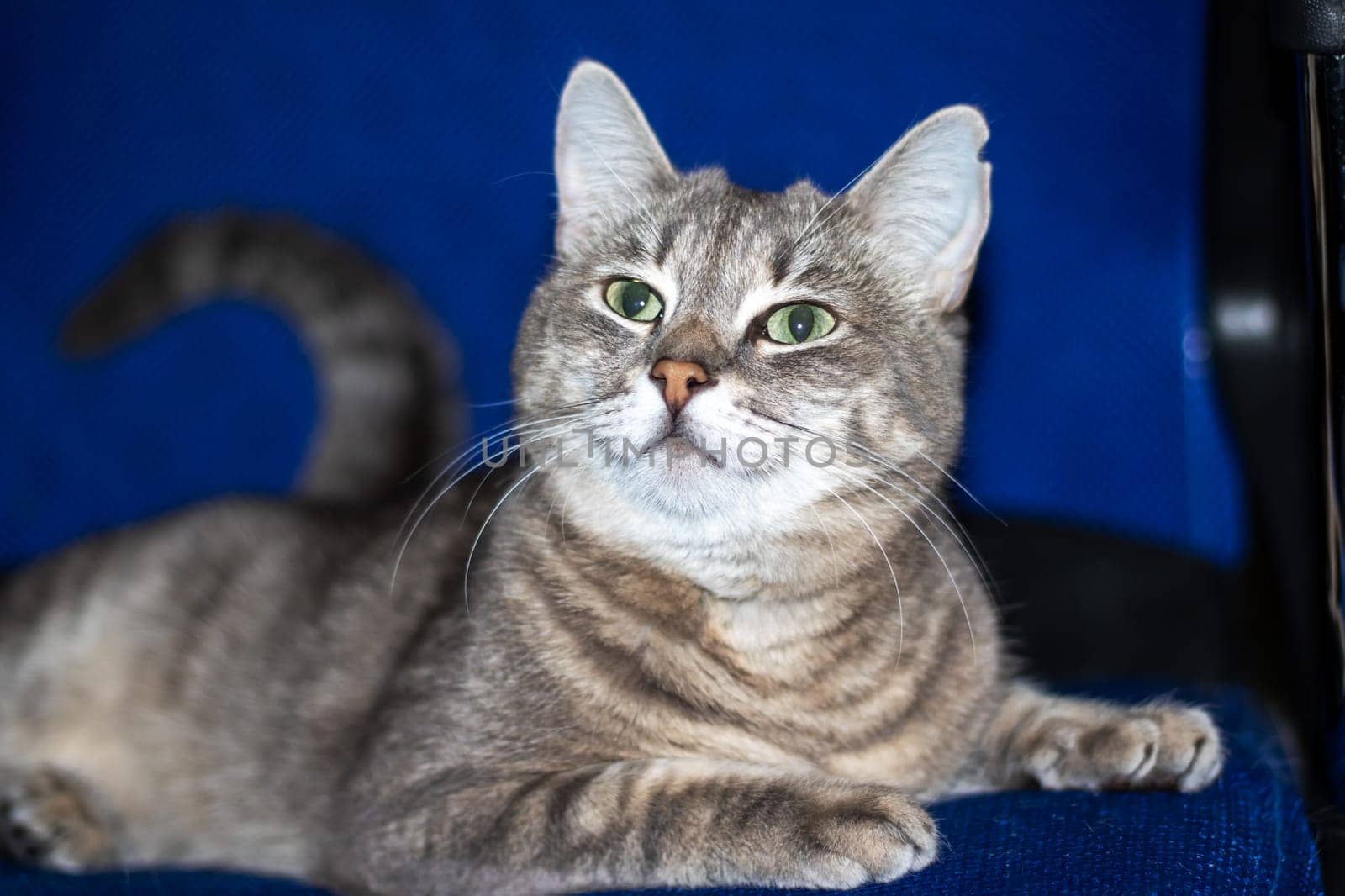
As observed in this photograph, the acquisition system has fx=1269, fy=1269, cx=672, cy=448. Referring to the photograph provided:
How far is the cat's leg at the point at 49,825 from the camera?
177cm

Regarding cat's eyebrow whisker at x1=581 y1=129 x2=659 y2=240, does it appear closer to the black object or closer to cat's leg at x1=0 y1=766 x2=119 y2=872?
the black object

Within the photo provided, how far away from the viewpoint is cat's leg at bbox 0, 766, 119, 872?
177 cm

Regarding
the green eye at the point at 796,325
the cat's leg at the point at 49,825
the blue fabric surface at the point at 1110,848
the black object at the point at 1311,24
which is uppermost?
the black object at the point at 1311,24

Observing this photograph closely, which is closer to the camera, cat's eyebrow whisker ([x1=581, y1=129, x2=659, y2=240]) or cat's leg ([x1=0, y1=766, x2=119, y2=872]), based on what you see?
cat's eyebrow whisker ([x1=581, y1=129, x2=659, y2=240])

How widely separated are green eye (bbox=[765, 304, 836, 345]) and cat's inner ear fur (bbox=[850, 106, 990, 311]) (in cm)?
16

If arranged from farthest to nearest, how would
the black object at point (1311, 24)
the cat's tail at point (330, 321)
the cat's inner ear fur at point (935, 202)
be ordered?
the cat's tail at point (330, 321)
the cat's inner ear fur at point (935, 202)
the black object at point (1311, 24)

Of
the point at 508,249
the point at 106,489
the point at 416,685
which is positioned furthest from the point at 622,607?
the point at 106,489

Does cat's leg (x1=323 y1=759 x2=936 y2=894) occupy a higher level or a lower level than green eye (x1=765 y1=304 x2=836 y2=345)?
lower

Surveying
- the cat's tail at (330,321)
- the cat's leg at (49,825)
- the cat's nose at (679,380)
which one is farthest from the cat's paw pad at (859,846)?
the cat's tail at (330,321)

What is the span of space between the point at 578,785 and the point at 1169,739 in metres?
0.71

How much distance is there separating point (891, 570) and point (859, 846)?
1.24 feet

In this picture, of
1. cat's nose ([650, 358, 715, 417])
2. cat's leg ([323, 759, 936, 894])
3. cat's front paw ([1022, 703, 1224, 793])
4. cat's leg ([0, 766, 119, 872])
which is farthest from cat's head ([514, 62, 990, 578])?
cat's leg ([0, 766, 119, 872])

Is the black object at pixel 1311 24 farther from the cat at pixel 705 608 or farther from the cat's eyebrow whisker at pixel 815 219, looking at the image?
the cat's eyebrow whisker at pixel 815 219

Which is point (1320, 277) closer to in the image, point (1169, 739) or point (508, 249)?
point (1169, 739)
